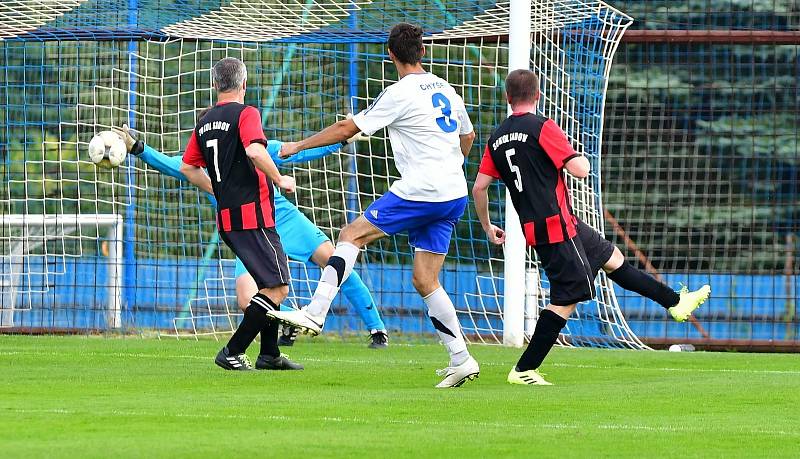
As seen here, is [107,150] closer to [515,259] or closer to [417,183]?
[417,183]

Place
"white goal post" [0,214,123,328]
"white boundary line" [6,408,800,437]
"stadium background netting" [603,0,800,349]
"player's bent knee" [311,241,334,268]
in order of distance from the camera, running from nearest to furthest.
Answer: "white boundary line" [6,408,800,437] < "player's bent knee" [311,241,334,268] < "white goal post" [0,214,123,328] < "stadium background netting" [603,0,800,349]

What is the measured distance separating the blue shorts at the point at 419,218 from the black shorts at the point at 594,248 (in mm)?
832

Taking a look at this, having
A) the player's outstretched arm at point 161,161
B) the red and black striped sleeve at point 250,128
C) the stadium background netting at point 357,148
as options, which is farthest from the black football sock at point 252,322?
the stadium background netting at point 357,148

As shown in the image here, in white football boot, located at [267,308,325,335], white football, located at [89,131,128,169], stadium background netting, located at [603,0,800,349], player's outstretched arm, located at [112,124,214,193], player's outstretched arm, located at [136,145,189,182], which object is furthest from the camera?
stadium background netting, located at [603,0,800,349]

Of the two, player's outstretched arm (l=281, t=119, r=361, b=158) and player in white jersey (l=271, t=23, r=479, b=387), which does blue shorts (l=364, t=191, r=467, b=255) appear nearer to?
player in white jersey (l=271, t=23, r=479, b=387)

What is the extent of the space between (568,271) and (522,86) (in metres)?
1.11

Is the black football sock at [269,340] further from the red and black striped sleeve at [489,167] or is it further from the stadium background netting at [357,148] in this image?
the stadium background netting at [357,148]

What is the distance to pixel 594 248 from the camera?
9180 mm

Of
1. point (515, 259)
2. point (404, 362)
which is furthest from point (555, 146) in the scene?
point (515, 259)

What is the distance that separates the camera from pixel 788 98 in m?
22.6

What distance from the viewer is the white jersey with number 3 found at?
8508 mm

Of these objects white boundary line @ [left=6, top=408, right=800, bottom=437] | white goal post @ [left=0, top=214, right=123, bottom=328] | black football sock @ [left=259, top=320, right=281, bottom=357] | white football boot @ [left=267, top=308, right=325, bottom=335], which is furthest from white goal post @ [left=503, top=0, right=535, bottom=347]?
white boundary line @ [left=6, top=408, right=800, bottom=437]

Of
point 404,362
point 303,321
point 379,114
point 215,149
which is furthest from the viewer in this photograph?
point 404,362

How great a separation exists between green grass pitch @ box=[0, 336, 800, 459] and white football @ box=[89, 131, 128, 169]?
137 centimetres
